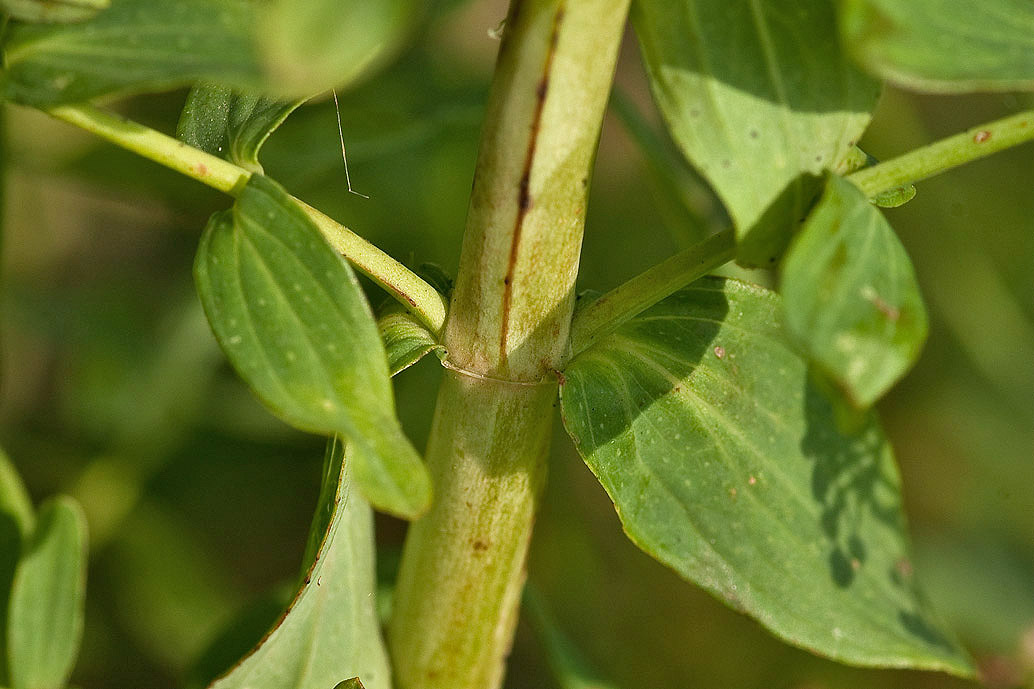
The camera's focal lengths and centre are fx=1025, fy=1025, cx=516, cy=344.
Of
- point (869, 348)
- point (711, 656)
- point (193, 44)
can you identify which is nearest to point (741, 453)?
point (869, 348)

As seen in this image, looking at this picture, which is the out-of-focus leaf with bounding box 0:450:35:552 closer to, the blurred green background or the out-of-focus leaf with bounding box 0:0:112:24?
the blurred green background

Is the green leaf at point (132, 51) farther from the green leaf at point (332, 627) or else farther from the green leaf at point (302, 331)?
the green leaf at point (332, 627)

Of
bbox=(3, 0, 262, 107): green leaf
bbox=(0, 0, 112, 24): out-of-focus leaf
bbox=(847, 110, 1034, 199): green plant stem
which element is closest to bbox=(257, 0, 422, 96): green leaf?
bbox=(3, 0, 262, 107): green leaf

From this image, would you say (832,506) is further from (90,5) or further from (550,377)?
(90,5)

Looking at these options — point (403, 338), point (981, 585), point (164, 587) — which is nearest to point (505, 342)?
point (403, 338)

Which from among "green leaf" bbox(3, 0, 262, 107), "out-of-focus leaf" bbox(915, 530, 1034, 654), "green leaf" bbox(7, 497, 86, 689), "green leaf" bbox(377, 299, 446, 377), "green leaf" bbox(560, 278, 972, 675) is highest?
"green leaf" bbox(3, 0, 262, 107)

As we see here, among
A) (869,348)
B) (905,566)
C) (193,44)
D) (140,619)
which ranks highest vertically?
(193,44)

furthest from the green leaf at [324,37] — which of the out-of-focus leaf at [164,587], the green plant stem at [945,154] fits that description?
the out-of-focus leaf at [164,587]
